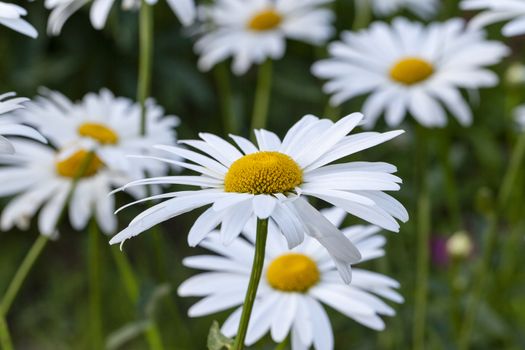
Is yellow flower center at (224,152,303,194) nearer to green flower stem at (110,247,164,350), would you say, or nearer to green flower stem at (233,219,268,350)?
green flower stem at (233,219,268,350)

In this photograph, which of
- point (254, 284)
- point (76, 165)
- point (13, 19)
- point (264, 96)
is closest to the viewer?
point (254, 284)

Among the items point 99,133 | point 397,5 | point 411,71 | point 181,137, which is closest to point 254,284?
point 99,133

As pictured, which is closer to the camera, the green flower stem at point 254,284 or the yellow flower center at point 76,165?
the green flower stem at point 254,284

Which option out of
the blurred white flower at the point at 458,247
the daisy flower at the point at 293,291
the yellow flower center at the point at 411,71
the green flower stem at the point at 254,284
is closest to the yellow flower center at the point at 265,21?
the yellow flower center at the point at 411,71

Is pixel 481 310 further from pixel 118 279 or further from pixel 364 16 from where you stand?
pixel 118 279

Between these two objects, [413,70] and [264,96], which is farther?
[264,96]

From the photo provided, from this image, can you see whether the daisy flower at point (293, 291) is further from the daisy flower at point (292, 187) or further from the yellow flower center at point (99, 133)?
the yellow flower center at point (99, 133)

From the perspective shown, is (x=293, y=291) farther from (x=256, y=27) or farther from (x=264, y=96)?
(x=256, y=27)
